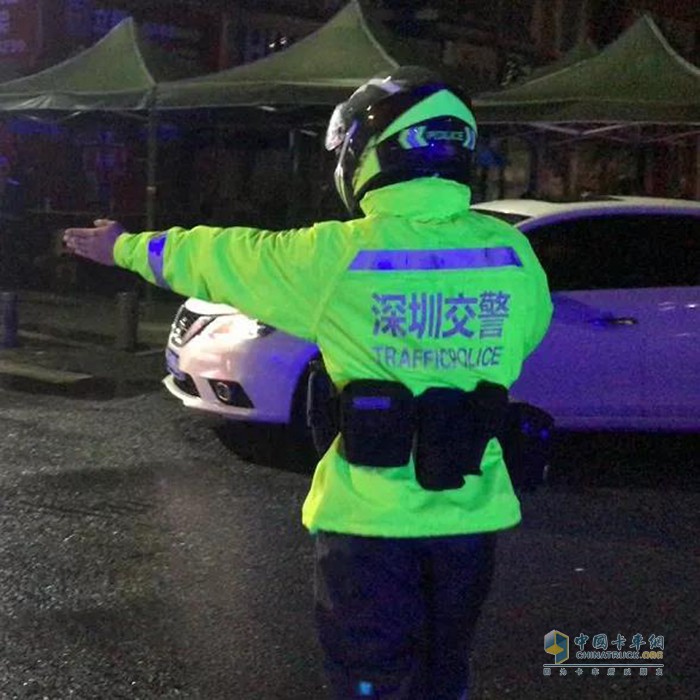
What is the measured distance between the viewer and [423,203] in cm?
245

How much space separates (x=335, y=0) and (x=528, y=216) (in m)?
15.4

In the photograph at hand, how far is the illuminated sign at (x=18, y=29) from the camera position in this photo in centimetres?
1964

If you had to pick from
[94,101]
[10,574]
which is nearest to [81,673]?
[10,574]

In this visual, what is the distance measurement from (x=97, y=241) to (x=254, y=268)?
0.40m

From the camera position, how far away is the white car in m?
6.99

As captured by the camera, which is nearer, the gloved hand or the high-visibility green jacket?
the high-visibility green jacket

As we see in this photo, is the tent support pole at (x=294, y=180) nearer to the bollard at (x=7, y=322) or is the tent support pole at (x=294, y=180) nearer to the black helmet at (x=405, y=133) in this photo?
the bollard at (x=7, y=322)

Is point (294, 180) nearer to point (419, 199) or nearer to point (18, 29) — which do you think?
point (18, 29)

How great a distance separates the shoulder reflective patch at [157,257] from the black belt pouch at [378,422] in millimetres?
458

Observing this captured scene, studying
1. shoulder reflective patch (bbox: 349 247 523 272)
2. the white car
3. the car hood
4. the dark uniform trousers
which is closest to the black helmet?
shoulder reflective patch (bbox: 349 247 523 272)

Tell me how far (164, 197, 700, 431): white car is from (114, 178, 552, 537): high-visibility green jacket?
14.4 feet

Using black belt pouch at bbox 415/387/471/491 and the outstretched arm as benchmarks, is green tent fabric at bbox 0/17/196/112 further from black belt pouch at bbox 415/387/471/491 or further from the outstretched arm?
black belt pouch at bbox 415/387/471/491

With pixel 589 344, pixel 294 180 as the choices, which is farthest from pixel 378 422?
pixel 294 180

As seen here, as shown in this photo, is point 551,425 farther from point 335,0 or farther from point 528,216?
point 335,0
